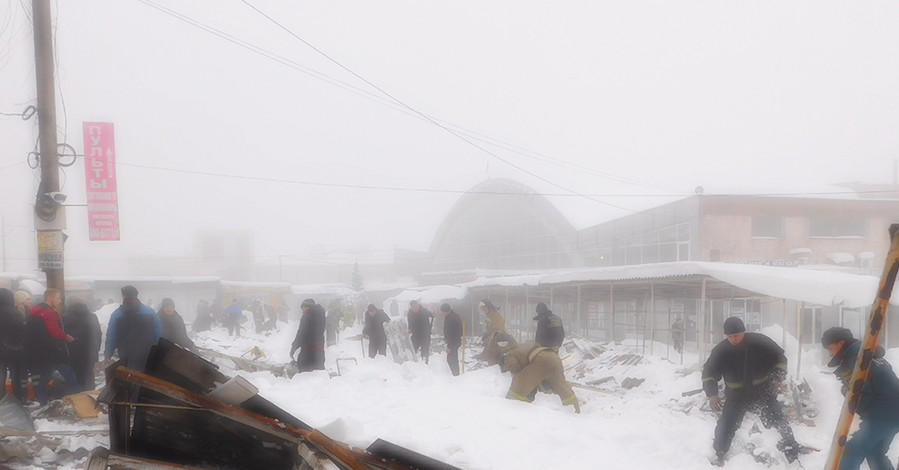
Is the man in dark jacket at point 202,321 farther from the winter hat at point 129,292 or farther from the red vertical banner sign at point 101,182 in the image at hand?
the winter hat at point 129,292

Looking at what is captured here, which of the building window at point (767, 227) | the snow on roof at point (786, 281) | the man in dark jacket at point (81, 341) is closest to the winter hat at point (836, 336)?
the snow on roof at point (786, 281)

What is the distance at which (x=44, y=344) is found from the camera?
7297 mm

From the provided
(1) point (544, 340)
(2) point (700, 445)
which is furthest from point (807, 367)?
(2) point (700, 445)

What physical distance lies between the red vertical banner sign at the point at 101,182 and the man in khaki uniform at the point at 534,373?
8.11 m

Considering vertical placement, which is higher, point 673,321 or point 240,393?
point 240,393

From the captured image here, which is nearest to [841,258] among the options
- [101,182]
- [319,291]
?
Result: [101,182]

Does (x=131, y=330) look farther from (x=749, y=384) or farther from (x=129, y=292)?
(x=749, y=384)

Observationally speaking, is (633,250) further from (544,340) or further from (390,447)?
(390,447)

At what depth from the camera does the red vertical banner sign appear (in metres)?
11.0

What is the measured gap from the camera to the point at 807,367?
11594 mm

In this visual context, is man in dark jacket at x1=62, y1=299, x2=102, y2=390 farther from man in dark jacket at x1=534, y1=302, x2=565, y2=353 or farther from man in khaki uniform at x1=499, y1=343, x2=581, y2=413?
man in dark jacket at x1=534, y1=302, x2=565, y2=353

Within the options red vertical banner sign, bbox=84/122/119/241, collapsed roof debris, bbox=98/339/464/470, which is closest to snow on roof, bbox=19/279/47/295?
red vertical banner sign, bbox=84/122/119/241

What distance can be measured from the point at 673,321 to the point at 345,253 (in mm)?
83342

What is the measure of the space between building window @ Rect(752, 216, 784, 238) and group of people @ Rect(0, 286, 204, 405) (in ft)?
83.9
